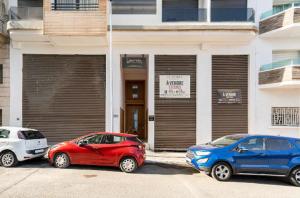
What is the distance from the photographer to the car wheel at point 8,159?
10.0 metres

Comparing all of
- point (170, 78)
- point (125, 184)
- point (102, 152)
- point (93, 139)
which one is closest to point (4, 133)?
point (93, 139)

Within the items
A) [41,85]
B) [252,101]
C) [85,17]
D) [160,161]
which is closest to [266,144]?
[160,161]

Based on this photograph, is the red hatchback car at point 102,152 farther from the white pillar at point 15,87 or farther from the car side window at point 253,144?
the white pillar at point 15,87

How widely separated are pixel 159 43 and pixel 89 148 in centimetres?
678

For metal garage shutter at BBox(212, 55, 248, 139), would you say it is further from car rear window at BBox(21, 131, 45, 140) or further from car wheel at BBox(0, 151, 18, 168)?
car wheel at BBox(0, 151, 18, 168)

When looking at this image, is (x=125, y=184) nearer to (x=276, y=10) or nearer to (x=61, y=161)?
(x=61, y=161)

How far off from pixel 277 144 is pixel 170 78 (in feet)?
21.5

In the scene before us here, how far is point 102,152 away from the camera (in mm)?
9930


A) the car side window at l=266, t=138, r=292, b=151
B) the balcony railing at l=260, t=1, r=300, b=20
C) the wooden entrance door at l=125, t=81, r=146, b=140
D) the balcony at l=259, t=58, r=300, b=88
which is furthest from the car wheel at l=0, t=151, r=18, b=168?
the balcony railing at l=260, t=1, r=300, b=20

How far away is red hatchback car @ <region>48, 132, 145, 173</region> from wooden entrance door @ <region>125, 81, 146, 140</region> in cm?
691

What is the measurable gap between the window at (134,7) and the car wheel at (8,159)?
8035 millimetres

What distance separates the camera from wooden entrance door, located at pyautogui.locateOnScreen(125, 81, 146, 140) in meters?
17.1

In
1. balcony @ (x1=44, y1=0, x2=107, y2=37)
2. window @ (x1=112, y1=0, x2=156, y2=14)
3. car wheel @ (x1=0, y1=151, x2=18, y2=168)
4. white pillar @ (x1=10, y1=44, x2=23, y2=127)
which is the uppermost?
window @ (x1=112, y1=0, x2=156, y2=14)

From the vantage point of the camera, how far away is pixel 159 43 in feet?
47.2
